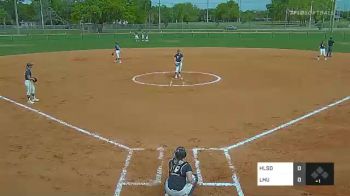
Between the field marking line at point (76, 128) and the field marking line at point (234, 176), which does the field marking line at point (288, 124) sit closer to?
the field marking line at point (234, 176)

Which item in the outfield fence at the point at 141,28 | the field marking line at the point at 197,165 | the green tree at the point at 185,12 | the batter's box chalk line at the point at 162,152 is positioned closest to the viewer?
the batter's box chalk line at the point at 162,152

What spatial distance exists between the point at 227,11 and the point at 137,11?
45253 mm

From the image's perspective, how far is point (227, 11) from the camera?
129m

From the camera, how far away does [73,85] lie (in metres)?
22.8

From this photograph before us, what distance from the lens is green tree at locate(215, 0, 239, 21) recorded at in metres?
128

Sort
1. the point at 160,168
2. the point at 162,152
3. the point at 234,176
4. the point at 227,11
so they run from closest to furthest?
the point at 234,176, the point at 160,168, the point at 162,152, the point at 227,11

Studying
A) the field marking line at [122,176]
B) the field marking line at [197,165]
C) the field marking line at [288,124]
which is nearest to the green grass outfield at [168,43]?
the field marking line at [288,124]

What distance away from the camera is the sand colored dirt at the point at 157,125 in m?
10.1

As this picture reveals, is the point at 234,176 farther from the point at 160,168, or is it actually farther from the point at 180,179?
the point at 180,179

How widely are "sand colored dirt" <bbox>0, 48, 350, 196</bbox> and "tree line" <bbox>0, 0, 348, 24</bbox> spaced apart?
5516cm

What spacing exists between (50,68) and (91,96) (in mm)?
12267

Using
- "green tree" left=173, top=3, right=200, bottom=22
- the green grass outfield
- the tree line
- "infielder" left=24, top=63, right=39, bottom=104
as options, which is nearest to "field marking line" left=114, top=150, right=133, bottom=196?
"infielder" left=24, top=63, right=39, bottom=104

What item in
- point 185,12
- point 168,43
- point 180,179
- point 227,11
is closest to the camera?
point 180,179

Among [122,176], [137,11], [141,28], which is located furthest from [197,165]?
[137,11]
